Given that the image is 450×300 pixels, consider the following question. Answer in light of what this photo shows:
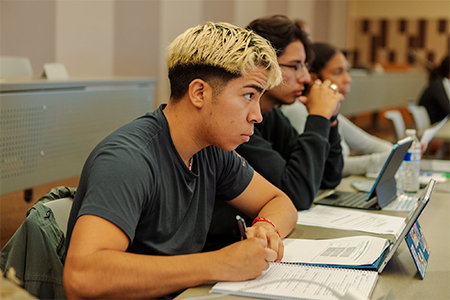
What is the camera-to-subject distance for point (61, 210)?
1173 millimetres

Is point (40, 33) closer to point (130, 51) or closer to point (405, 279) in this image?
point (130, 51)

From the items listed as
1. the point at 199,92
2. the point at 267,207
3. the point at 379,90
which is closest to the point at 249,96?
the point at 199,92

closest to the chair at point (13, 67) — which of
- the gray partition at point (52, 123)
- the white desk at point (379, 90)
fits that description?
A: the gray partition at point (52, 123)

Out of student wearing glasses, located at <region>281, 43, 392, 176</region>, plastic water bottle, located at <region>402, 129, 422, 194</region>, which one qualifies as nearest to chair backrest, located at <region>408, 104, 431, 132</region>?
student wearing glasses, located at <region>281, 43, 392, 176</region>

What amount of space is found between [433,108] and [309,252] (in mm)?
4367

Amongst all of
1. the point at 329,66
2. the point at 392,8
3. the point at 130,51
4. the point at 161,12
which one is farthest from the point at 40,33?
the point at 392,8

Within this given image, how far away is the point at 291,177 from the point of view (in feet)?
5.20

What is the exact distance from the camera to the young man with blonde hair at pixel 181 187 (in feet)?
2.83

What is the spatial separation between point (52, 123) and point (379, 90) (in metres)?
5.48

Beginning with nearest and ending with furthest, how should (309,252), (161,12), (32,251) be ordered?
(32,251), (309,252), (161,12)

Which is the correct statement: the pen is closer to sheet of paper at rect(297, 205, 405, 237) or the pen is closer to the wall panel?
sheet of paper at rect(297, 205, 405, 237)

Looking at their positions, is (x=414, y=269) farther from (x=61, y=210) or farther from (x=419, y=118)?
(x=419, y=118)

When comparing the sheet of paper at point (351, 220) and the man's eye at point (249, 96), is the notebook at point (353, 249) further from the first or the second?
the man's eye at point (249, 96)

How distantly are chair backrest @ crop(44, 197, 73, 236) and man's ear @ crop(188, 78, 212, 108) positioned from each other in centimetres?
42
